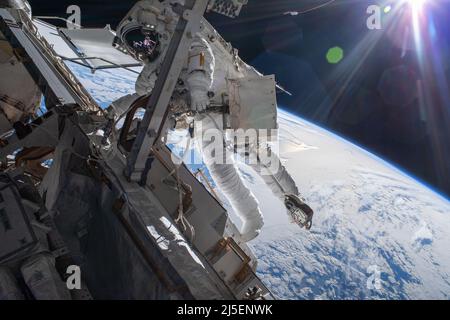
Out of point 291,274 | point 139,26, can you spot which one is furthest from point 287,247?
point 139,26

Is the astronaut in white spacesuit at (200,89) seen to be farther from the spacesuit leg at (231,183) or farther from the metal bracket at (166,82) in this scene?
the metal bracket at (166,82)

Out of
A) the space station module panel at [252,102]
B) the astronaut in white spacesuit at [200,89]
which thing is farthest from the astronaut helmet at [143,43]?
the space station module panel at [252,102]

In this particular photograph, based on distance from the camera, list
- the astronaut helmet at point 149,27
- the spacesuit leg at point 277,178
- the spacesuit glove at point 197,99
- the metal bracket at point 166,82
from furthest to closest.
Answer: the spacesuit leg at point 277,178
the astronaut helmet at point 149,27
the spacesuit glove at point 197,99
the metal bracket at point 166,82

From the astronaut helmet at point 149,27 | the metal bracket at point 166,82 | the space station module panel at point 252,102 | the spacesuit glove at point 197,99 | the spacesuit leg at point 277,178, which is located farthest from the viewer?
the spacesuit leg at point 277,178

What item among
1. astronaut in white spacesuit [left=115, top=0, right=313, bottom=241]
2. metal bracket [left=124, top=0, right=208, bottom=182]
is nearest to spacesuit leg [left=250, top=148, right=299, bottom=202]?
astronaut in white spacesuit [left=115, top=0, right=313, bottom=241]

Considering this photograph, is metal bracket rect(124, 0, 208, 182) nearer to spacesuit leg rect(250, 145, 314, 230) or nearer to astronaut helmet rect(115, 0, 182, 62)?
astronaut helmet rect(115, 0, 182, 62)

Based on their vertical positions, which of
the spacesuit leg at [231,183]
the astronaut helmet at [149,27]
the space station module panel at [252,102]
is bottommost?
the spacesuit leg at [231,183]

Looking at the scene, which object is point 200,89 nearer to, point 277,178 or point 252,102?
point 252,102
